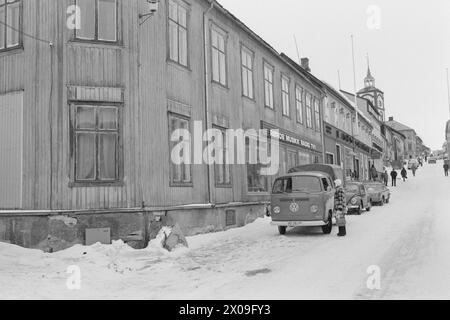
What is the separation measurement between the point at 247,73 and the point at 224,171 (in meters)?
5.32

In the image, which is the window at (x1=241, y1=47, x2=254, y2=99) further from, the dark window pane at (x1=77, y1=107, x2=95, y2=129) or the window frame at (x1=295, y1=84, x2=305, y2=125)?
the dark window pane at (x1=77, y1=107, x2=95, y2=129)

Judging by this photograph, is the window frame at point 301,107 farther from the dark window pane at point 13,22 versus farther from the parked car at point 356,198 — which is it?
the dark window pane at point 13,22

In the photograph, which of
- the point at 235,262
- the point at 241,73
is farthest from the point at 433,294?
the point at 241,73

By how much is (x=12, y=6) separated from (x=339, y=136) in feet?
93.3

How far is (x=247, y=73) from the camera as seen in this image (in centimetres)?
2031

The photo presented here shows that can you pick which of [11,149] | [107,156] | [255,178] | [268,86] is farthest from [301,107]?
[11,149]

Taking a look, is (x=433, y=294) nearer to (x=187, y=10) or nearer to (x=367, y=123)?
(x=187, y=10)

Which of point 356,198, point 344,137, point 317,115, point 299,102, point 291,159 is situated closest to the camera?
point 356,198

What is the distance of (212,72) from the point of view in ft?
55.6

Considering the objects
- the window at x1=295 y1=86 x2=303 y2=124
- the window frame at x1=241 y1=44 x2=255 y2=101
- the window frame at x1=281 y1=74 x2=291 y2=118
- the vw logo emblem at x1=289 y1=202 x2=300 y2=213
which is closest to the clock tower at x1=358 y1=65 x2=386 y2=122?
the window at x1=295 y1=86 x2=303 y2=124

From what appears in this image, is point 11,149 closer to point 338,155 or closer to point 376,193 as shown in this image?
point 376,193

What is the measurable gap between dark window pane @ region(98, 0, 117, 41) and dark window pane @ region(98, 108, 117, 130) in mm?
2027

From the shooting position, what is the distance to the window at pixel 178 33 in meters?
→ 14.5

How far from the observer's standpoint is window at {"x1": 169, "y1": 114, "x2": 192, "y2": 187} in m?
13.9
